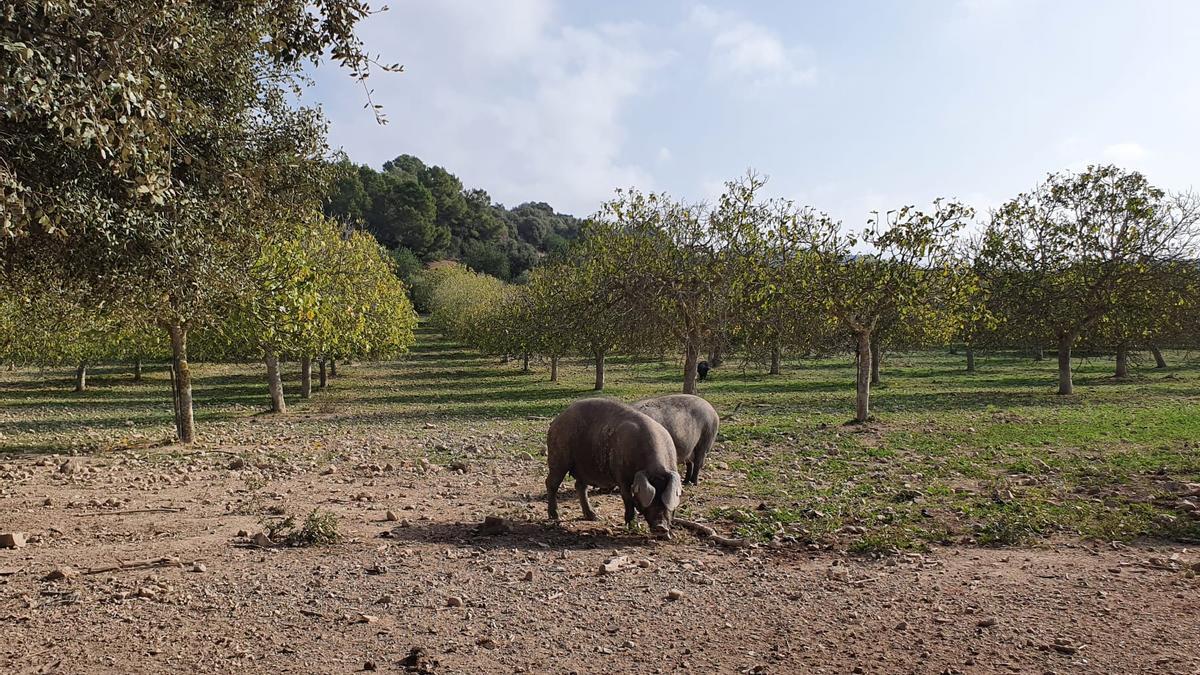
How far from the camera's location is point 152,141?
624 centimetres

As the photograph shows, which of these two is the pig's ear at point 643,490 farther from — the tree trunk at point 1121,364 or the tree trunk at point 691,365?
the tree trunk at point 1121,364

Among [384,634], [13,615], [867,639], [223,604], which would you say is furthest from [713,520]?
[13,615]

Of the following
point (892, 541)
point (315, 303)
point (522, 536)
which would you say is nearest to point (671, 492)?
point (522, 536)

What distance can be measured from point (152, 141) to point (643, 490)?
663cm

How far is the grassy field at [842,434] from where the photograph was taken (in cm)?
1070

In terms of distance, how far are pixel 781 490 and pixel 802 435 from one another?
26.0ft

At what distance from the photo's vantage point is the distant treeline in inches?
4961

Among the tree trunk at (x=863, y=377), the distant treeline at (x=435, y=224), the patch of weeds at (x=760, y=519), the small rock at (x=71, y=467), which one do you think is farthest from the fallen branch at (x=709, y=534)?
the distant treeline at (x=435, y=224)

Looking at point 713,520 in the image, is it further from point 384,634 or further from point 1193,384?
point 1193,384

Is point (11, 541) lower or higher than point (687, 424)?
lower

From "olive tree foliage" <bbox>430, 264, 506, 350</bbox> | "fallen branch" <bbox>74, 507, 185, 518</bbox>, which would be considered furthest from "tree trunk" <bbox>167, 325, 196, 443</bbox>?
"olive tree foliage" <bbox>430, 264, 506, 350</bbox>

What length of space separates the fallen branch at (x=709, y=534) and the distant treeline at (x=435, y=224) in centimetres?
10609

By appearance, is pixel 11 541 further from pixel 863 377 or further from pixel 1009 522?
pixel 863 377

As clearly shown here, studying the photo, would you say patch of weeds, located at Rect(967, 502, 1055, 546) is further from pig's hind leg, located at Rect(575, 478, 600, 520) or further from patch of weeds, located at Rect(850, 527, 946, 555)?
pig's hind leg, located at Rect(575, 478, 600, 520)
